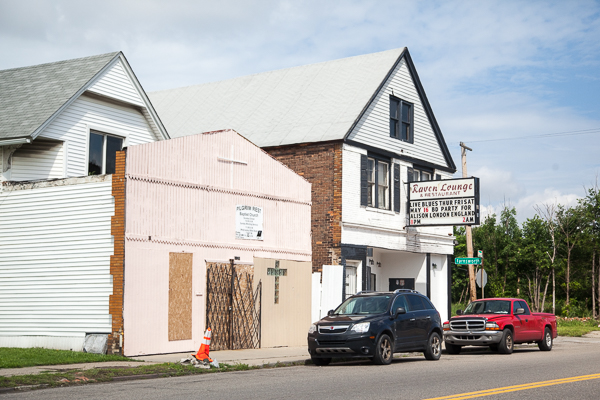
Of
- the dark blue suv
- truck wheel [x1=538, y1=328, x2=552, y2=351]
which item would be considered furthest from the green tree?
the dark blue suv

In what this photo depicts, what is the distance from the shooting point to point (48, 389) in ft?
Result: 37.3

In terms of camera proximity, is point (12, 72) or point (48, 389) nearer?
point (48, 389)

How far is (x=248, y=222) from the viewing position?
2038 centimetres

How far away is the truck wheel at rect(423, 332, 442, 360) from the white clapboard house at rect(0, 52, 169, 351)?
7.40 metres

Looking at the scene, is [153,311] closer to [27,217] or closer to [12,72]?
[27,217]

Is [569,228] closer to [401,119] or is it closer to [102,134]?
[401,119]

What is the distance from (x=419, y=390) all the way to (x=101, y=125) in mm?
14578

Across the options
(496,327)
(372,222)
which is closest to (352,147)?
(372,222)

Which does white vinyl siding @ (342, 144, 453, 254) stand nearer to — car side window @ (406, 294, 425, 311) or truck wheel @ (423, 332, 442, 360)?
car side window @ (406, 294, 425, 311)

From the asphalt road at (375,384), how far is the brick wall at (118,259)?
366cm

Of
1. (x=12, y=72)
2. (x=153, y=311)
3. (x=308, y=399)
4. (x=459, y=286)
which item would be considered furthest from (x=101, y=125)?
(x=459, y=286)

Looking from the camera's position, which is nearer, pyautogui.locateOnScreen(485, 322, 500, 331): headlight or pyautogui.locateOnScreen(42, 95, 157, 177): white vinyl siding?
pyautogui.locateOnScreen(485, 322, 500, 331): headlight

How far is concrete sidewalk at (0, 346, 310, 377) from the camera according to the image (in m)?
13.3

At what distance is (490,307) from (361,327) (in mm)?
7321
